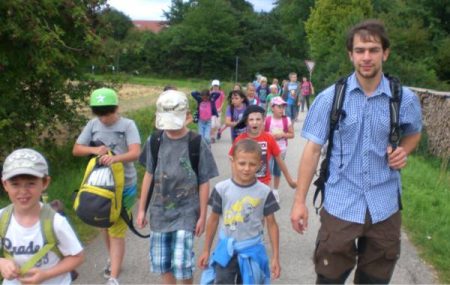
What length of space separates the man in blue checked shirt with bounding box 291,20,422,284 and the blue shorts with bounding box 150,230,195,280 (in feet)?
3.53

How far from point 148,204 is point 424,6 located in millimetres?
39169

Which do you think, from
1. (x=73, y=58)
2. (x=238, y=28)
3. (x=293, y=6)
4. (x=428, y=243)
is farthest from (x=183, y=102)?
(x=238, y=28)

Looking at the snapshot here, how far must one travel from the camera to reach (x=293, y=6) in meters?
71.9

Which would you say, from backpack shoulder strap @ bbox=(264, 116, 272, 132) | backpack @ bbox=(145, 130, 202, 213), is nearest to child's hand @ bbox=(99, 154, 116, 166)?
backpack @ bbox=(145, 130, 202, 213)

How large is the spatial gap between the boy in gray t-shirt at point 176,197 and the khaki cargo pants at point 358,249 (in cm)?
106

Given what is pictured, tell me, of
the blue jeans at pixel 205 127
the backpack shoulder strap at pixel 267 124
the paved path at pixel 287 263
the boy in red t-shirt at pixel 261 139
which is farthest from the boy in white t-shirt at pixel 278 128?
the blue jeans at pixel 205 127

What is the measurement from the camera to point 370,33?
3.52 metres

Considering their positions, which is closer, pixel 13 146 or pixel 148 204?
pixel 148 204

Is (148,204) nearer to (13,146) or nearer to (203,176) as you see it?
(203,176)

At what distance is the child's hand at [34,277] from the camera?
10.1ft

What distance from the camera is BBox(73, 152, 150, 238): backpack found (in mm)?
4746

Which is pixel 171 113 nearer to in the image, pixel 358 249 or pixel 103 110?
pixel 103 110

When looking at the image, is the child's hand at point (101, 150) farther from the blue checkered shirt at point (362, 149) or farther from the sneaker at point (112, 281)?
the blue checkered shirt at point (362, 149)

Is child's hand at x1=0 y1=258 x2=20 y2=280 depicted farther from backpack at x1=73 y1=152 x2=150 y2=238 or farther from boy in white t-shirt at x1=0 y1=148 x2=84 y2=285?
backpack at x1=73 y1=152 x2=150 y2=238
